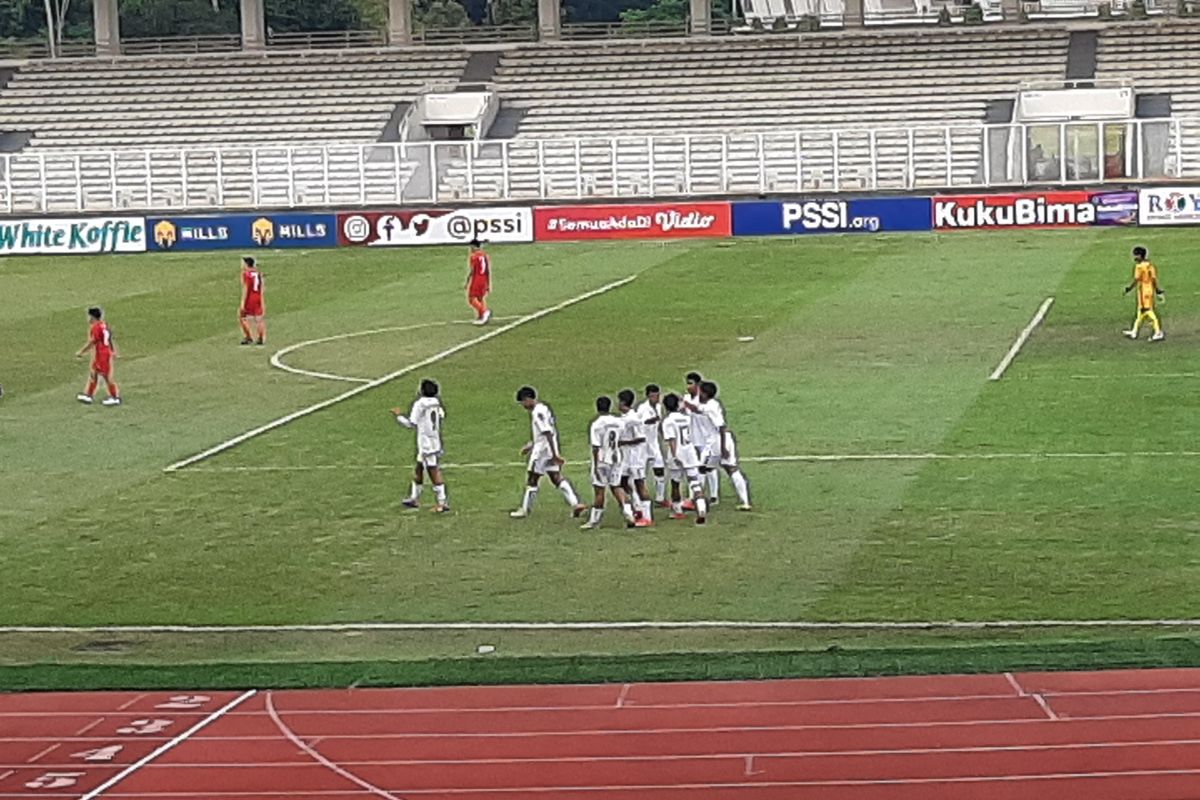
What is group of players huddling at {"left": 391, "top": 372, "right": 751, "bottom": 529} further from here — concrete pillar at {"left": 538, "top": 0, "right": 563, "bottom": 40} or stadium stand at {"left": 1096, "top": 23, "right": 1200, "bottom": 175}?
concrete pillar at {"left": 538, "top": 0, "right": 563, "bottom": 40}

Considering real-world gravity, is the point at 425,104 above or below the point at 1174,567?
above

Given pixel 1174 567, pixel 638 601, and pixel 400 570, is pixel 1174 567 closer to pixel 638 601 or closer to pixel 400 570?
pixel 638 601

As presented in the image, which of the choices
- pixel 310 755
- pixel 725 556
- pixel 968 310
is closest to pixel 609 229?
pixel 968 310

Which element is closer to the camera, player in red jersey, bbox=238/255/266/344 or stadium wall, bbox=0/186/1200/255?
player in red jersey, bbox=238/255/266/344

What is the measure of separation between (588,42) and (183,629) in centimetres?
5414

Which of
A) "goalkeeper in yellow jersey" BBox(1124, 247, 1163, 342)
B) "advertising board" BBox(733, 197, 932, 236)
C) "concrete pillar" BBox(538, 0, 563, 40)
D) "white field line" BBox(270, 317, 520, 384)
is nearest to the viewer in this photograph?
"white field line" BBox(270, 317, 520, 384)

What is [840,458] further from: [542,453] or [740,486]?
[542,453]

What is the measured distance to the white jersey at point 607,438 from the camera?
72.0 feet

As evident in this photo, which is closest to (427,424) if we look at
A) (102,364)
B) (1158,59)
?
(102,364)

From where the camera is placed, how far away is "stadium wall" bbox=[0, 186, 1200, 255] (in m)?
54.7

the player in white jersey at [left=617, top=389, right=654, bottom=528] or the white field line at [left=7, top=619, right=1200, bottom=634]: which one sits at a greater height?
the player in white jersey at [left=617, top=389, right=654, bottom=528]

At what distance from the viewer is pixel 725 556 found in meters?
21.1

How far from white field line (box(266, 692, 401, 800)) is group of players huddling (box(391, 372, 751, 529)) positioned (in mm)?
6417

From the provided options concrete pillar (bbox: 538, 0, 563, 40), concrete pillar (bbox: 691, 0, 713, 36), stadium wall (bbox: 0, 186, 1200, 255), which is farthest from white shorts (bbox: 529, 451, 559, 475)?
concrete pillar (bbox: 538, 0, 563, 40)
